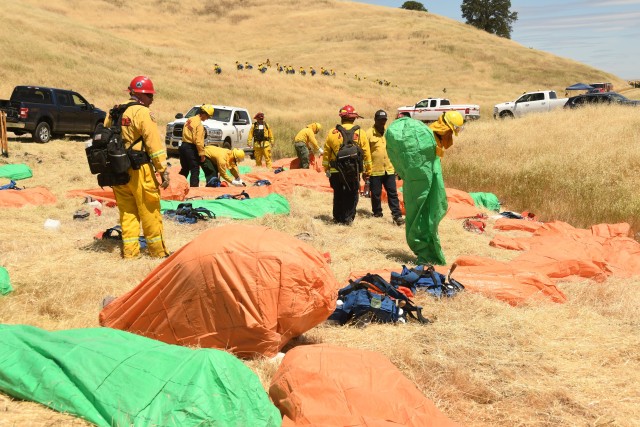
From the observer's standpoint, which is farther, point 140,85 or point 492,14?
point 492,14

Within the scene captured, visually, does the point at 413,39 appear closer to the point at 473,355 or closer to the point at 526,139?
the point at 526,139

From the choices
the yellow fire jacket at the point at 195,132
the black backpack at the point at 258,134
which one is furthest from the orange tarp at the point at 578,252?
the black backpack at the point at 258,134

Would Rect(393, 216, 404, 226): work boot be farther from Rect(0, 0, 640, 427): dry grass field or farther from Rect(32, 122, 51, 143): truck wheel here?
Rect(32, 122, 51, 143): truck wheel

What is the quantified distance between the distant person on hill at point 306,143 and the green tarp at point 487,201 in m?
3.42

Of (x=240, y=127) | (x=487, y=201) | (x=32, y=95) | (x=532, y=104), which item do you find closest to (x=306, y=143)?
(x=487, y=201)

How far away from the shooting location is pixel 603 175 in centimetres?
1184

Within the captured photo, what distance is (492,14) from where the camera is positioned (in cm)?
8119

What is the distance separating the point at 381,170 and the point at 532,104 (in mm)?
20235

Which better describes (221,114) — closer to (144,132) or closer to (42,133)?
(42,133)

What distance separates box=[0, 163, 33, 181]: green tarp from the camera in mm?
11469

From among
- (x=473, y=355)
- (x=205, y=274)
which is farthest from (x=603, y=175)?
(x=205, y=274)

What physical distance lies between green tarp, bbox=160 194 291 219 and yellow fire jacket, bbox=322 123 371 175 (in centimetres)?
95

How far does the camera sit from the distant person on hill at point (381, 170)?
9039mm

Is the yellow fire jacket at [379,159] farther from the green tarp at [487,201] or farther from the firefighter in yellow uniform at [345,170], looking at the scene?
the green tarp at [487,201]
